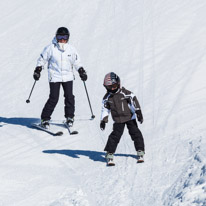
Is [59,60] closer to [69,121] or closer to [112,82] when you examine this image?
[69,121]

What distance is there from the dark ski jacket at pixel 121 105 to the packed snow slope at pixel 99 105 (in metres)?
0.69

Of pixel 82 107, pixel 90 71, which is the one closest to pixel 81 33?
pixel 90 71

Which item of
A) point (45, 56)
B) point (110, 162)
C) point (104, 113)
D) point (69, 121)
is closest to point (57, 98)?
point (69, 121)

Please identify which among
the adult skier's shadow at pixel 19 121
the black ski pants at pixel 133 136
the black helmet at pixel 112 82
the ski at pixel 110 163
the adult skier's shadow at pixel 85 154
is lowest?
the adult skier's shadow at pixel 85 154

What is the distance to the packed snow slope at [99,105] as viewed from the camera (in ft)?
22.7

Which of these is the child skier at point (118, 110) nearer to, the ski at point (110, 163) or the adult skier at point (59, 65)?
the ski at point (110, 163)

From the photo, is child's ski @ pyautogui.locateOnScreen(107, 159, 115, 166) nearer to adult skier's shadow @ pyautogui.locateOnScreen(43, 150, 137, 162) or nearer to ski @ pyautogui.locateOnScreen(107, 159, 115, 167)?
ski @ pyautogui.locateOnScreen(107, 159, 115, 167)

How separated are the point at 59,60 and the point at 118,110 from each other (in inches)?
94.9

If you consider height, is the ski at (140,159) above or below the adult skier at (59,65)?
below

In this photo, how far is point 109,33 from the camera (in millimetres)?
15273

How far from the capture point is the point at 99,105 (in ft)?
35.7

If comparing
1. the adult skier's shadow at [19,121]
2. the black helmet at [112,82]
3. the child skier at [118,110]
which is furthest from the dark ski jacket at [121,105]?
the adult skier's shadow at [19,121]

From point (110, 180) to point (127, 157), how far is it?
2.88 feet

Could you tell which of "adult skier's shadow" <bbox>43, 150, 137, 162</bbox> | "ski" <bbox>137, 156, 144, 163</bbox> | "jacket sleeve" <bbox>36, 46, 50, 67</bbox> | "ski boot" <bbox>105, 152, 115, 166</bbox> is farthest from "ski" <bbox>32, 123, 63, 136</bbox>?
"ski" <bbox>137, 156, 144, 163</bbox>
